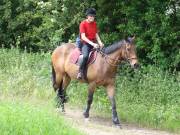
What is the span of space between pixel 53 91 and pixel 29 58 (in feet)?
9.94

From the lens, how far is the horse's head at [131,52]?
1446 centimetres

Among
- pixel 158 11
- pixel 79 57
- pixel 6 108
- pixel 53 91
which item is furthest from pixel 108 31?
pixel 6 108

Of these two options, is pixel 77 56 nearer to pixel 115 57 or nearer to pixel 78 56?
pixel 78 56

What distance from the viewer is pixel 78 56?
15781 millimetres

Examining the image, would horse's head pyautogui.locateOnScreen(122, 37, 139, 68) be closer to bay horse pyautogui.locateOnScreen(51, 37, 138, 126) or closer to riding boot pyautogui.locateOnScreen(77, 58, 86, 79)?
bay horse pyautogui.locateOnScreen(51, 37, 138, 126)

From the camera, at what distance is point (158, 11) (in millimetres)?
19078

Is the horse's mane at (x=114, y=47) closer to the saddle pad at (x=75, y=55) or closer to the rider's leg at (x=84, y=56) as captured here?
the rider's leg at (x=84, y=56)

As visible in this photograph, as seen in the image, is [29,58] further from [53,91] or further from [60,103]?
[60,103]

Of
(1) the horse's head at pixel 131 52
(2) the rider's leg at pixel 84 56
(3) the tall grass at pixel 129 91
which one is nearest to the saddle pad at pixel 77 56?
(2) the rider's leg at pixel 84 56

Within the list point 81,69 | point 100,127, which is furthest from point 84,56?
point 100,127

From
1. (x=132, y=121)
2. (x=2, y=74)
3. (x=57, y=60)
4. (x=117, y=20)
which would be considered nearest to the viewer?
(x=132, y=121)

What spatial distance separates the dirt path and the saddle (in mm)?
1429

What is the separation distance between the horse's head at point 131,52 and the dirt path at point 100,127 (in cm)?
156

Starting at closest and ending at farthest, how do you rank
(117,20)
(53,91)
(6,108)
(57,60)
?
(6,108)
(57,60)
(53,91)
(117,20)
